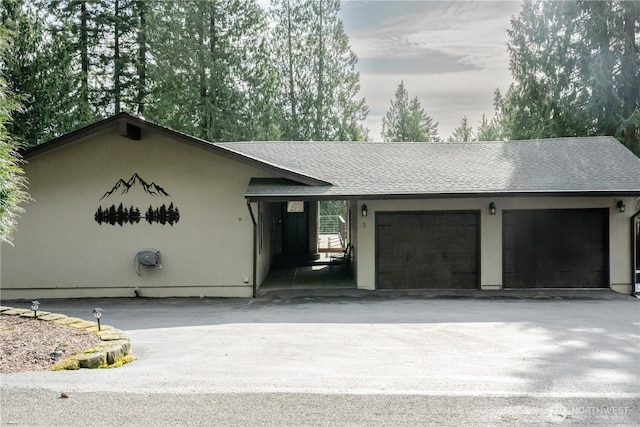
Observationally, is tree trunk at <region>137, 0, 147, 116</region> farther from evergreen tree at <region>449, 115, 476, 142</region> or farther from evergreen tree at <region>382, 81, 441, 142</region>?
evergreen tree at <region>449, 115, 476, 142</region>

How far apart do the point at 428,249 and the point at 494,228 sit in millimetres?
1577

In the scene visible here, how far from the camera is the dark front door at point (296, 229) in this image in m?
18.0

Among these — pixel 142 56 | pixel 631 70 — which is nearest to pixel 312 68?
pixel 142 56

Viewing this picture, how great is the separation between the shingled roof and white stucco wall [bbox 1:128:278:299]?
42.7 inches

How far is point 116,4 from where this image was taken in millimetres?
24609

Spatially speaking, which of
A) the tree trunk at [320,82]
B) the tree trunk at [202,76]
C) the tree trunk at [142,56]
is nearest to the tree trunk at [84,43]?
the tree trunk at [142,56]

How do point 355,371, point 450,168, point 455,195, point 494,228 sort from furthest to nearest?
point 450,168 < point 494,228 < point 455,195 < point 355,371

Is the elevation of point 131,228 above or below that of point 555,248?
above

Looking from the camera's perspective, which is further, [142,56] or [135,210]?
[142,56]

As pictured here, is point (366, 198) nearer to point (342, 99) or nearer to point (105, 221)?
point (105, 221)

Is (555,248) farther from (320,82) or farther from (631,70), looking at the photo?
(320,82)

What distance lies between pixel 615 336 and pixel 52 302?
34.0ft

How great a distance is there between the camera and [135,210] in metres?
11.0

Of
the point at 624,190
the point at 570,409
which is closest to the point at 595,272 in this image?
the point at 624,190
